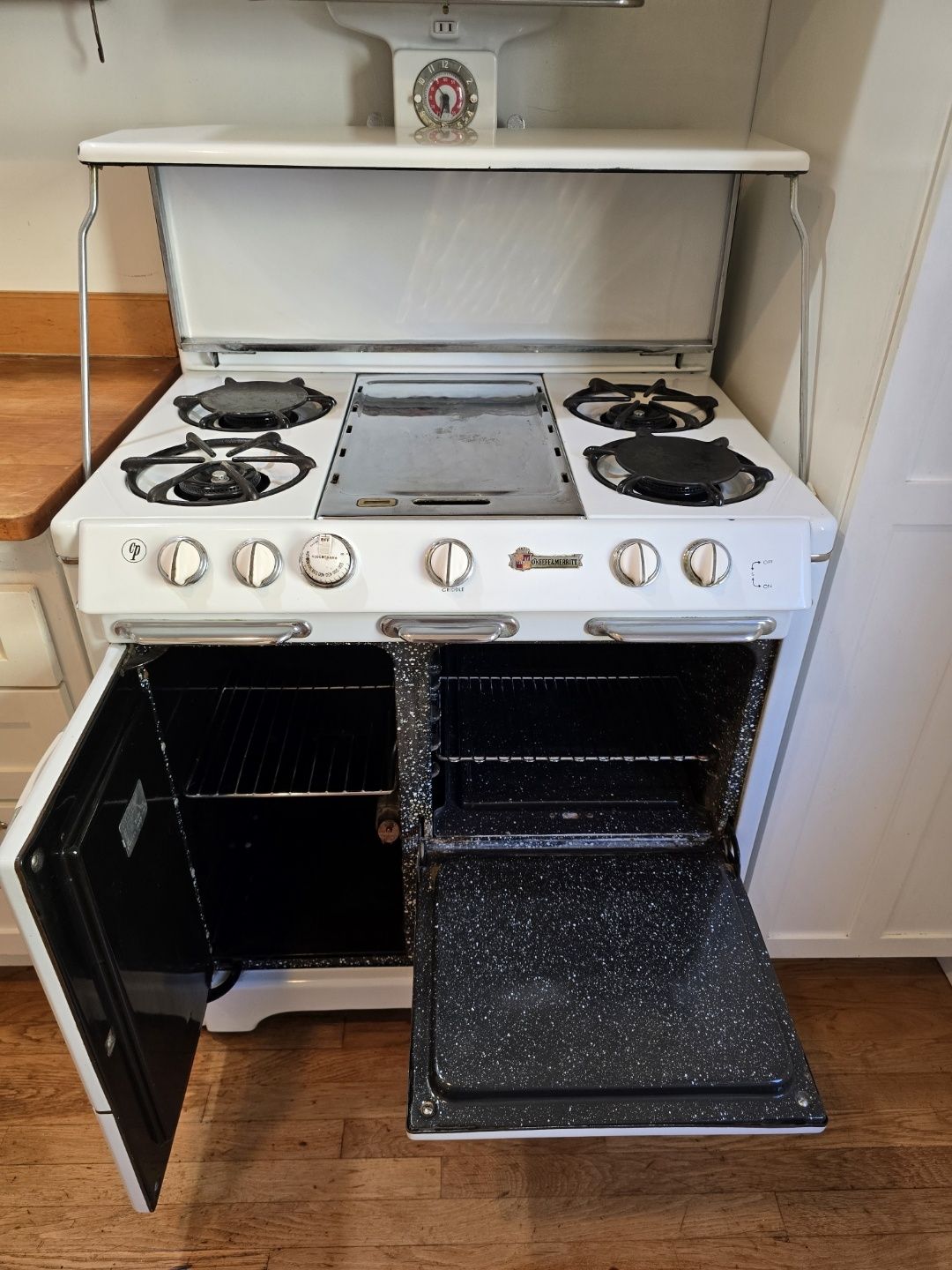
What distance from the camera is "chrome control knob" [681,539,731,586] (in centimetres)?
93

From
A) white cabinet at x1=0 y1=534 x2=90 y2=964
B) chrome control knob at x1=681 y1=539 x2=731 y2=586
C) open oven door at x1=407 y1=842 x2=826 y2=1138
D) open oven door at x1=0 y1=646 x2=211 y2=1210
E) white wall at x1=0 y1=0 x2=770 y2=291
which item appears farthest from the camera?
white wall at x1=0 y1=0 x2=770 y2=291

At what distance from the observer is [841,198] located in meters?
1.01

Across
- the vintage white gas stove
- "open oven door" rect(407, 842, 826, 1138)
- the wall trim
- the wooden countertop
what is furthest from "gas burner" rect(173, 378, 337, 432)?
"open oven door" rect(407, 842, 826, 1138)

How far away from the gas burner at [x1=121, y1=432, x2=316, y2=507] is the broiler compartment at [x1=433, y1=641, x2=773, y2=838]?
344 millimetres

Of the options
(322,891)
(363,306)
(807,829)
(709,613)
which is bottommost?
(322,891)

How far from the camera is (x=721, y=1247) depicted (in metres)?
1.14

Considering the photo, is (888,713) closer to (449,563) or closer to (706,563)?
(706,563)

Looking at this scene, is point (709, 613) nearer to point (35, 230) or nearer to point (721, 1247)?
point (721, 1247)

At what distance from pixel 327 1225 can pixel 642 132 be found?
1.68m

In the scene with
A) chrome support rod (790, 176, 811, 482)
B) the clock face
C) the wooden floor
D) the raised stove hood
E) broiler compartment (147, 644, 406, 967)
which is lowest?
the wooden floor

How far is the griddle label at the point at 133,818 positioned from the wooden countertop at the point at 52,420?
13.3 inches

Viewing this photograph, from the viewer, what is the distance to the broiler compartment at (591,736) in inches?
45.2

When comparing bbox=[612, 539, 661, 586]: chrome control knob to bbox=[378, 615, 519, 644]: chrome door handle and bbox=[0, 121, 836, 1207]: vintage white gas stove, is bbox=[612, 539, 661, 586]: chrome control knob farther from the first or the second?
bbox=[378, 615, 519, 644]: chrome door handle

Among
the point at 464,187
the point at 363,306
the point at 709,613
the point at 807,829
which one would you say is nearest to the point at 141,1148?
the point at 709,613
